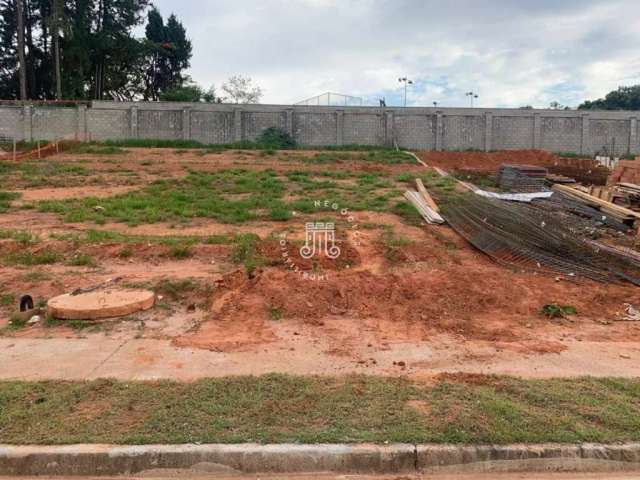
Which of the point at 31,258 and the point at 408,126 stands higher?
the point at 408,126

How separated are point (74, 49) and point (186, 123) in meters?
17.0

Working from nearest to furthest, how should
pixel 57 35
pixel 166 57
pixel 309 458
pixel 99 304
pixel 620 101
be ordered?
pixel 309 458, pixel 99 304, pixel 57 35, pixel 166 57, pixel 620 101

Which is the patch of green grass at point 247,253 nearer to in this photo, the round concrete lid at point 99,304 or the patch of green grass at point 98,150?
the round concrete lid at point 99,304

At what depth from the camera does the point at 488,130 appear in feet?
109

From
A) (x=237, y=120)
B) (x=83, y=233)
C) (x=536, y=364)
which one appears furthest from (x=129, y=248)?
(x=237, y=120)

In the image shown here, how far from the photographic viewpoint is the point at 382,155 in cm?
2669

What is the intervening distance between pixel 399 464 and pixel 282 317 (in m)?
3.41

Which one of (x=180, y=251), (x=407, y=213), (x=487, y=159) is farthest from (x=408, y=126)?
(x=180, y=251)

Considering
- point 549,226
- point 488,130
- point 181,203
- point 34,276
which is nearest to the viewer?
point 34,276

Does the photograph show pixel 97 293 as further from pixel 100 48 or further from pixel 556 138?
pixel 100 48

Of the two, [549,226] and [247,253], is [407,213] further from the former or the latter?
[247,253]

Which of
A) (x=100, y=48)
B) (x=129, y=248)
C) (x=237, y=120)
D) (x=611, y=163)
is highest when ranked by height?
(x=100, y=48)

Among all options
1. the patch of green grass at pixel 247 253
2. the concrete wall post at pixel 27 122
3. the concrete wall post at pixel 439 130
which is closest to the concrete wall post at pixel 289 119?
the concrete wall post at pixel 439 130

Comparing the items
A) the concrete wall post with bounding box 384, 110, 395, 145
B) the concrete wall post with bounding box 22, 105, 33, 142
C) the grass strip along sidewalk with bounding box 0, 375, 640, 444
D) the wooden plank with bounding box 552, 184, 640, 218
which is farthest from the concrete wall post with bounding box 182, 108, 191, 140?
the grass strip along sidewalk with bounding box 0, 375, 640, 444
